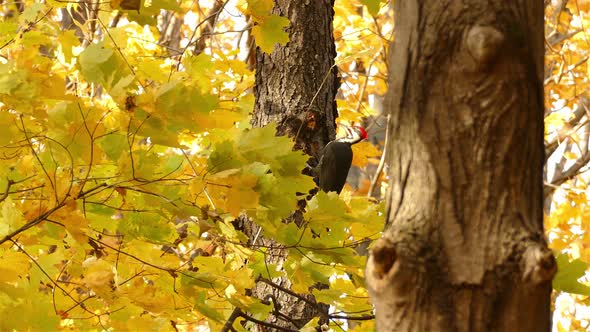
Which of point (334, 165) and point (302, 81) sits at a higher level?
point (302, 81)

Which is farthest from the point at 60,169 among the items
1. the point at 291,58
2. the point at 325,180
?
the point at 325,180

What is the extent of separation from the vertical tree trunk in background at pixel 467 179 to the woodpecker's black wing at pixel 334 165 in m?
1.98

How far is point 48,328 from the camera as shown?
6.49ft

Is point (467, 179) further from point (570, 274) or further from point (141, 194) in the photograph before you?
point (141, 194)

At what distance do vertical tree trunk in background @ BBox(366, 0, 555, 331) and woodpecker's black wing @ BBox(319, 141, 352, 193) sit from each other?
1.98m

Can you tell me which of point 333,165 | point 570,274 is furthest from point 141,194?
point 333,165

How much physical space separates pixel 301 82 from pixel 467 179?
6.50 feet

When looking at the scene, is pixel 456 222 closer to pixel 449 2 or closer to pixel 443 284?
pixel 443 284

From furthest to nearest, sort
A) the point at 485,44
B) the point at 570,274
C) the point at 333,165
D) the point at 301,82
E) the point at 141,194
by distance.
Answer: the point at 333,165, the point at 301,82, the point at 141,194, the point at 570,274, the point at 485,44

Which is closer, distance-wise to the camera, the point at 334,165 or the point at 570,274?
the point at 570,274

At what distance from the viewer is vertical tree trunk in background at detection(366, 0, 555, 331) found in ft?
3.67

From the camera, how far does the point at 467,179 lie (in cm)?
116

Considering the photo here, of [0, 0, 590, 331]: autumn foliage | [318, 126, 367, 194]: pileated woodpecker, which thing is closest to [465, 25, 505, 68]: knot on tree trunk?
[0, 0, 590, 331]: autumn foliage

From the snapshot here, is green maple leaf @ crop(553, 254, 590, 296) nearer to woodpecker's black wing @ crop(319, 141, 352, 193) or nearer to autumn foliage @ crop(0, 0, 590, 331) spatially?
autumn foliage @ crop(0, 0, 590, 331)
